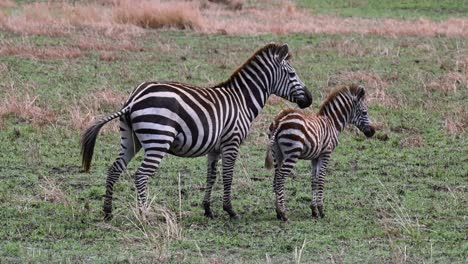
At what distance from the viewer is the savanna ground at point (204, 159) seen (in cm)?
795

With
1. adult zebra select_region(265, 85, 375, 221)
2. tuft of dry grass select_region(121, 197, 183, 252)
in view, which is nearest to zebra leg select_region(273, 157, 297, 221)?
adult zebra select_region(265, 85, 375, 221)

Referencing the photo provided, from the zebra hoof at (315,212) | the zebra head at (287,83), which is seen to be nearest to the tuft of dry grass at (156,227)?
the zebra hoof at (315,212)

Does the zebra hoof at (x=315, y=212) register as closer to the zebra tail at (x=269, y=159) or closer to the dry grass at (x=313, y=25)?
→ the zebra tail at (x=269, y=159)

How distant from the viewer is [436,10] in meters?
32.1

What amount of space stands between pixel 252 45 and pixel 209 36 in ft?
6.35

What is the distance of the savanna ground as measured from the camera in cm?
795

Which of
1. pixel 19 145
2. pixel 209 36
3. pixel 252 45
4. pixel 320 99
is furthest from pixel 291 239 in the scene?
pixel 209 36

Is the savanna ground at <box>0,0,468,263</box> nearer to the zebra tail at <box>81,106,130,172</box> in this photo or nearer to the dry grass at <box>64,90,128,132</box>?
the dry grass at <box>64,90,128,132</box>

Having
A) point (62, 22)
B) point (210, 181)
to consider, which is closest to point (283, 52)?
point (210, 181)

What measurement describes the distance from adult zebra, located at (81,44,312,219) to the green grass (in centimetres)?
2024

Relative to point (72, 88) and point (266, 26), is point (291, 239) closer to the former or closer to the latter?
point (72, 88)

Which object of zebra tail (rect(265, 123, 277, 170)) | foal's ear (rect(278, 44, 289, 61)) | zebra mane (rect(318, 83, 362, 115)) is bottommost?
zebra tail (rect(265, 123, 277, 170))

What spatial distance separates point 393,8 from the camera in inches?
1270

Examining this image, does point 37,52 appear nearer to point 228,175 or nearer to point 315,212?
point 228,175
